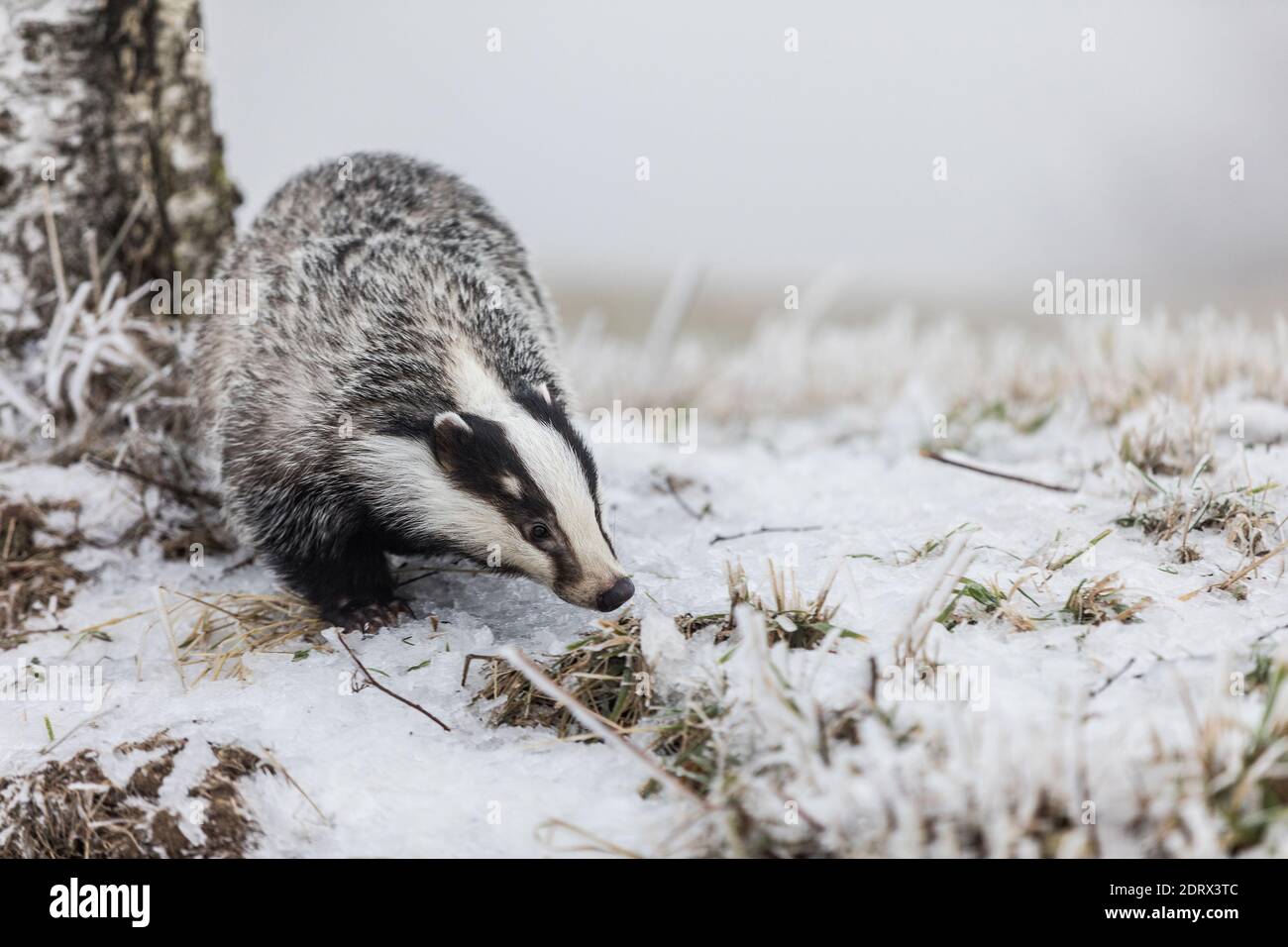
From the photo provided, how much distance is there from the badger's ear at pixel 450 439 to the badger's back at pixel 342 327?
18 cm

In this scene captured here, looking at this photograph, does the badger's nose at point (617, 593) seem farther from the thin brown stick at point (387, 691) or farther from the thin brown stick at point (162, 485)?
the thin brown stick at point (162, 485)

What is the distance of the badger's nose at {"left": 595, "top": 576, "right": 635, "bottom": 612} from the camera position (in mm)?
3406

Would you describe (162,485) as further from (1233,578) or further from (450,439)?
(1233,578)

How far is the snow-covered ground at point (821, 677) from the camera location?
221cm

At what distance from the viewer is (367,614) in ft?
12.6

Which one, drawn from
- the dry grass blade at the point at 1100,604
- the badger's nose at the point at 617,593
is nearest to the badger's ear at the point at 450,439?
the badger's nose at the point at 617,593

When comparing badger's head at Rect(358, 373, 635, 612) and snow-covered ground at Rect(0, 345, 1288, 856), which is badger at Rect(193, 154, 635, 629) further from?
snow-covered ground at Rect(0, 345, 1288, 856)

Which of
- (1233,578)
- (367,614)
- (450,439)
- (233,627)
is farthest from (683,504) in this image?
(1233,578)

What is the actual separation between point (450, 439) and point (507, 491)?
26 centimetres

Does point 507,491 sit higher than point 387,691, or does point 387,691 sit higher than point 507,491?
point 507,491

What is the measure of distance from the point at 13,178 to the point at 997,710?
4.83 metres

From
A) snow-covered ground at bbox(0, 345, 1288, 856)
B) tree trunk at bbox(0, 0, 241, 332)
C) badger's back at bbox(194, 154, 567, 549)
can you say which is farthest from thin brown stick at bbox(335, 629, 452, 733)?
tree trunk at bbox(0, 0, 241, 332)
